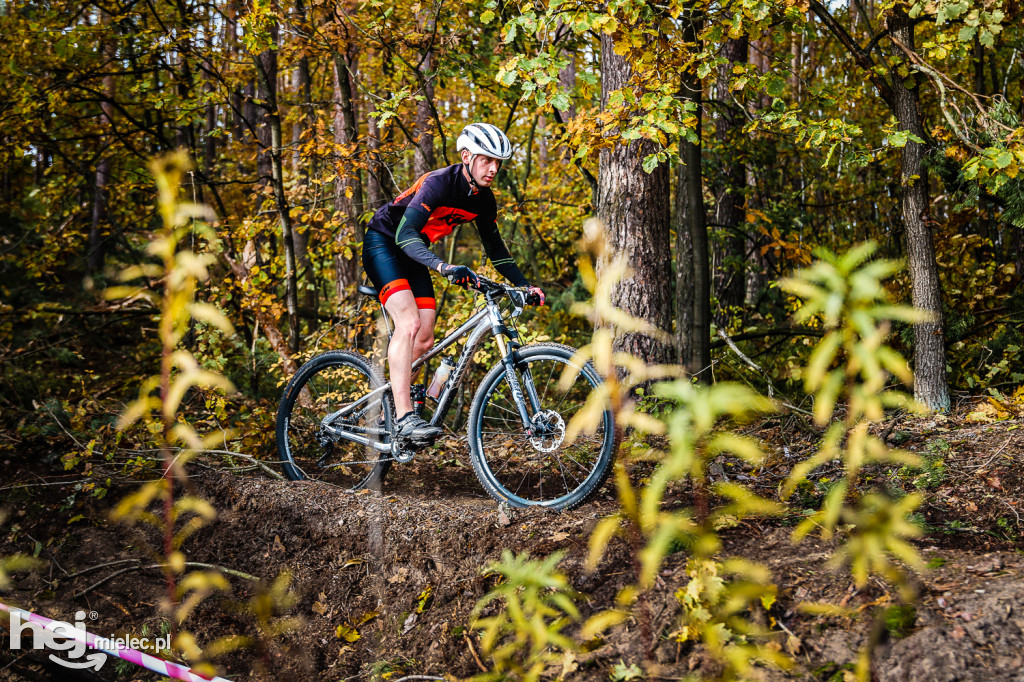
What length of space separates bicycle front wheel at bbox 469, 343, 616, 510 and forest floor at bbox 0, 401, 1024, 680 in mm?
201

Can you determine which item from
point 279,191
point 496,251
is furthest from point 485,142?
point 279,191

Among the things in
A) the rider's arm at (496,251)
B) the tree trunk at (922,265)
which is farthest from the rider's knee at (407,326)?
the tree trunk at (922,265)

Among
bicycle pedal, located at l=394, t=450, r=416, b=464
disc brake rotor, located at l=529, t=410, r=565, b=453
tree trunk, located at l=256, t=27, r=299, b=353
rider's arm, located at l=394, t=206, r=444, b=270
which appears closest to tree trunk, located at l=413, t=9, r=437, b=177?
tree trunk, located at l=256, t=27, r=299, b=353

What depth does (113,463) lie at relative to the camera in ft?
15.1

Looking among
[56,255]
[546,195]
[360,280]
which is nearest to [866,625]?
[360,280]

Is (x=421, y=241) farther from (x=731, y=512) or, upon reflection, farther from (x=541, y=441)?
(x=731, y=512)

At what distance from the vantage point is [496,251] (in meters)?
4.31

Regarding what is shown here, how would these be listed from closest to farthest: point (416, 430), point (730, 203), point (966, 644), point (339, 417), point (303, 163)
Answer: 1. point (966, 644)
2. point (416, 430)
3. point (339, 417)
4. point (303, 163)
5. point (730, 203)

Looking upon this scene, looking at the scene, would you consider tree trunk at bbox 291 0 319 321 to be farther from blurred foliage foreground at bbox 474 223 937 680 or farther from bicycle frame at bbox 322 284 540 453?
blurred foliage foreground at bbox 474 223 937 680

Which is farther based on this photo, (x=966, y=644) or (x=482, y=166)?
(x=482, y=166)

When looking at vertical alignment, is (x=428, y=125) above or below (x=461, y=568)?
above

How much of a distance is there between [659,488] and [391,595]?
2.23 metres

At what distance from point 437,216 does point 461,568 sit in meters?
2.14

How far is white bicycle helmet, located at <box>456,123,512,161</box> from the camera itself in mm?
3775
